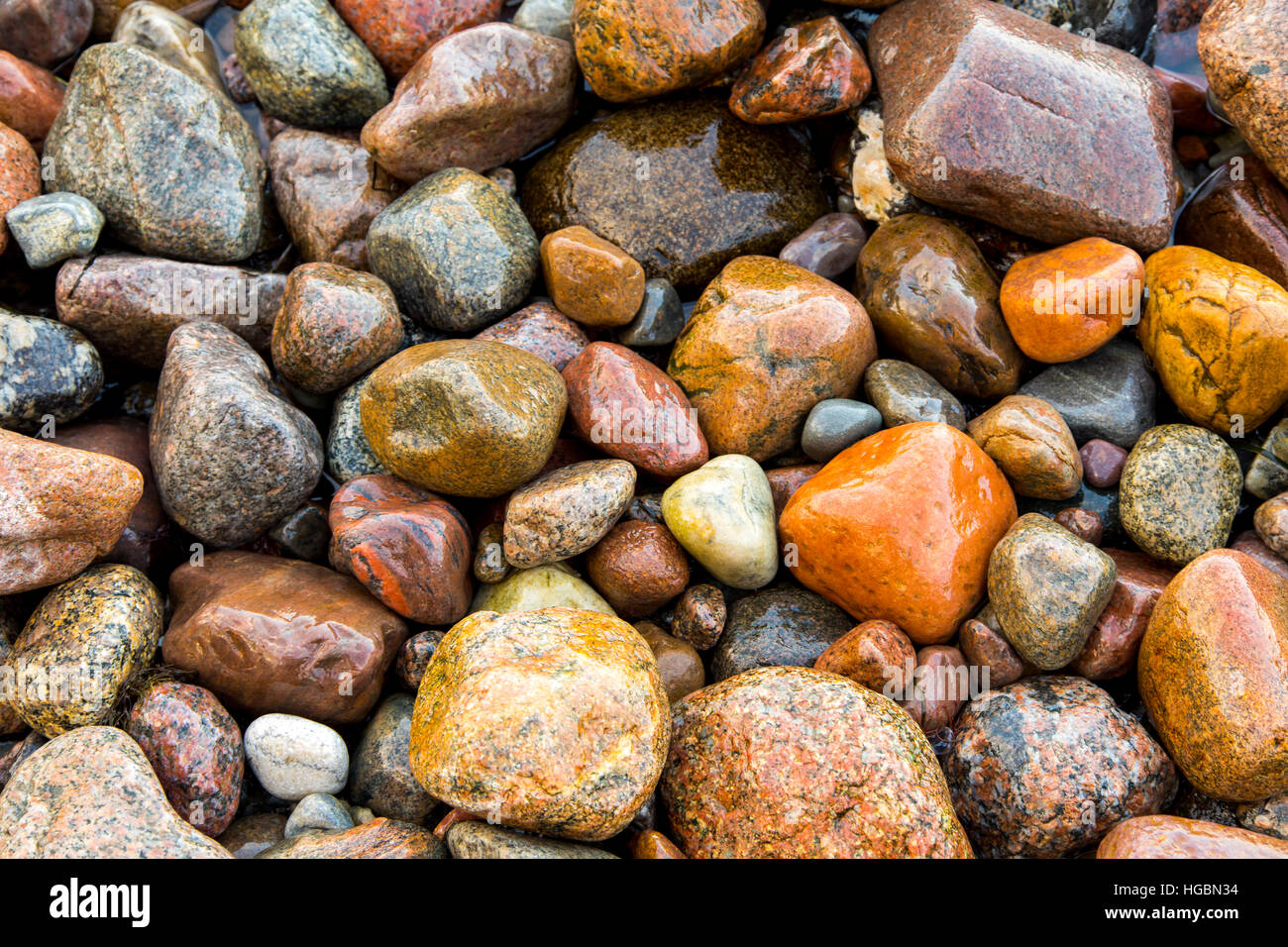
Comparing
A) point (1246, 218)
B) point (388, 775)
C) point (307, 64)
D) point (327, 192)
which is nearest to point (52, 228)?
point (327, 192)

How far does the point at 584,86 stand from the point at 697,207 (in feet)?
4.04

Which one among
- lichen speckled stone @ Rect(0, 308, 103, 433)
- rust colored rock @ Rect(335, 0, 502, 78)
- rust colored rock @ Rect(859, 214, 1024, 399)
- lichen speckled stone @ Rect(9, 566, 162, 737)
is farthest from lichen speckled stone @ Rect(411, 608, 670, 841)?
rust colored rock @ Rect(335, 0, 502, 78)

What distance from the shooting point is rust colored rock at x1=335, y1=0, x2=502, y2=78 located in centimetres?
545

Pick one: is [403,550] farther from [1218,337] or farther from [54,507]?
[1218,337]

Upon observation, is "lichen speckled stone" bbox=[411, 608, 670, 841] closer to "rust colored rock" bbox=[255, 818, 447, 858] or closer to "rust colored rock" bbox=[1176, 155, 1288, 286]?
"rust colored rock" bbox=[255, 818, 447, 858]

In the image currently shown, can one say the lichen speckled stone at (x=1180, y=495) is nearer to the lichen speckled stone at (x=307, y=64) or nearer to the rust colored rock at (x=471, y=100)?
the rust colored rock at (x=471, y=100)

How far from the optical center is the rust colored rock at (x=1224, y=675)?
357cm

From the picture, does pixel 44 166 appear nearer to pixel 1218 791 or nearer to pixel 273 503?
pixel 273 503

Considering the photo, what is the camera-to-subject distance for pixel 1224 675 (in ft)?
12.0

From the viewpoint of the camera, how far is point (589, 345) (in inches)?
187

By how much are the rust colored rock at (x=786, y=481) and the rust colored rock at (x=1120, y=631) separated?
1628 millimetres

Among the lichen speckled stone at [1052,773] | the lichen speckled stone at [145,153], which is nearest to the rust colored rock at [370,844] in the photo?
the lichen speckled stone at [1052,773]

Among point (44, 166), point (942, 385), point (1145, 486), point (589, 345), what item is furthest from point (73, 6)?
point (1145, 486)

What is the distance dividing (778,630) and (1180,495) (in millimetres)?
2195
